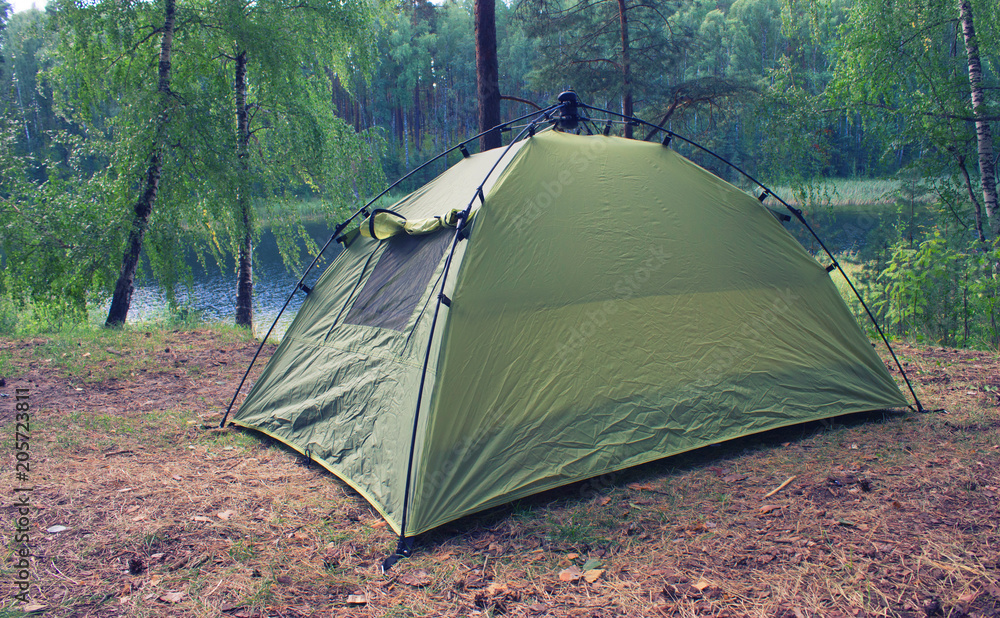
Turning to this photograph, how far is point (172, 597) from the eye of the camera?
234 centimetres

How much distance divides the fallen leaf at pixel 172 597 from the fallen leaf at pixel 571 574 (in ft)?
5.22

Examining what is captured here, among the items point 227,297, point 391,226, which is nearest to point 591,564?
point 391,226

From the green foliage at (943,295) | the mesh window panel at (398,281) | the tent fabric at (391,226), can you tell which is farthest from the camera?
the green foliage at (943,295)

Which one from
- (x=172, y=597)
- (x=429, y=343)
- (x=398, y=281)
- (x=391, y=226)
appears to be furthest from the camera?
(x=391, y=226)

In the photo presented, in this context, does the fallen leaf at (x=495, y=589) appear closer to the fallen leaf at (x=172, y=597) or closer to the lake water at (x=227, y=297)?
the fallen leaf at (x=172, y=597)

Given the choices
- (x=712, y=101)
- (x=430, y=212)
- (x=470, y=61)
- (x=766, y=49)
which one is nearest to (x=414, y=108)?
(x=470, y=61)

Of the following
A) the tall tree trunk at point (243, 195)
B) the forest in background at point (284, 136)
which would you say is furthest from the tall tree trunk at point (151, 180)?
the tall tree trunk at point (243, 195)

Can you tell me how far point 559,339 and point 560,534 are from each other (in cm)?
112

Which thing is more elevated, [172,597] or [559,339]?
[559,339]

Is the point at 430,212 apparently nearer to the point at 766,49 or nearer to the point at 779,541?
the point at 779,541

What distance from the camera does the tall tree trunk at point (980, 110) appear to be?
7770 mm

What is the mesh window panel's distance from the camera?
3.63m

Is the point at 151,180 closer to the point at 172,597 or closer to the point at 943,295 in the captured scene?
the point at 172,597

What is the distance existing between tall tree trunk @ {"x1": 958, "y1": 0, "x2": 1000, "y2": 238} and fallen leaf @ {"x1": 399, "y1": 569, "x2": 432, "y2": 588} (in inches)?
345
